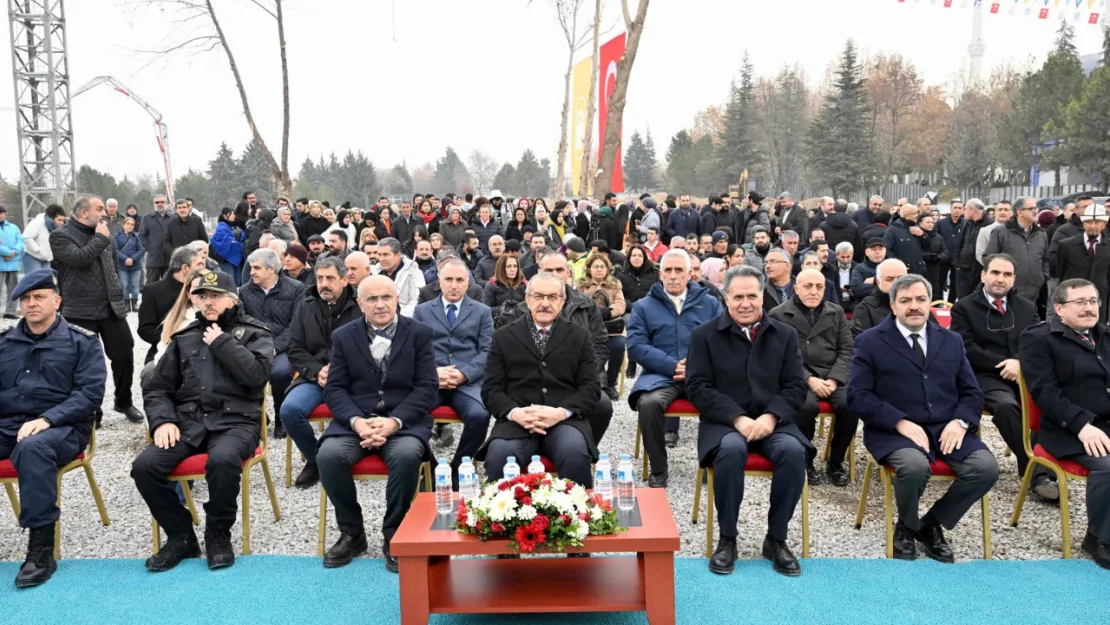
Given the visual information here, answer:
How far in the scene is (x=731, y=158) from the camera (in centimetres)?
4788

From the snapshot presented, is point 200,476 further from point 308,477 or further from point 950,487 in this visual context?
point 950,487

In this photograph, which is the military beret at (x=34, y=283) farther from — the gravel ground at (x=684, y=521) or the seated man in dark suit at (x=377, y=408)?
the seated man in dark suit at (x=377, y=408)

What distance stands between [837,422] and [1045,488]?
1232 mm

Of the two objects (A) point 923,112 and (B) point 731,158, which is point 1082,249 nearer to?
(A) point 923,112

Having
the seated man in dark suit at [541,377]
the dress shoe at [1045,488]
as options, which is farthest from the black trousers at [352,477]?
the dress shoe at [1045,488]

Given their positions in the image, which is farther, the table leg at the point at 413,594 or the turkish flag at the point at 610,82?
the turkish flag at the point at 610,82

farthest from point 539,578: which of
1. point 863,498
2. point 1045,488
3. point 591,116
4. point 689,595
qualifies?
point 591,116

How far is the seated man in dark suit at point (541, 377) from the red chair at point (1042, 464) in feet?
7.63

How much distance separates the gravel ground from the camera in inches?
168

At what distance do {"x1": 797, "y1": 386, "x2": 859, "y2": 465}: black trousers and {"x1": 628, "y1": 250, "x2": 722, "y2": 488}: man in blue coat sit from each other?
0.76 m

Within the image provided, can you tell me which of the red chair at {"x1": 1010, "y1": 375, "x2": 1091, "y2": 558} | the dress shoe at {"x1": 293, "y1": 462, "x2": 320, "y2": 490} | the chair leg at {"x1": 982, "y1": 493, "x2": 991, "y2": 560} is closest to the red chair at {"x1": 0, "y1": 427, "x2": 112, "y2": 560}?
the dress shoe at {"x1": 293, "y1": 462, "x2": 320, "y2": 490}

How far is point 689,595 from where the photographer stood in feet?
12.2

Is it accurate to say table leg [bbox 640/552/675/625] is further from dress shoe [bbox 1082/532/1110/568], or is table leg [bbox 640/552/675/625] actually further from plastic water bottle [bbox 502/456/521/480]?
dress shoe [bbox 1082/532/1110/568]

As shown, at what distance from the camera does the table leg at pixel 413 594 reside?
3268 millimetres
